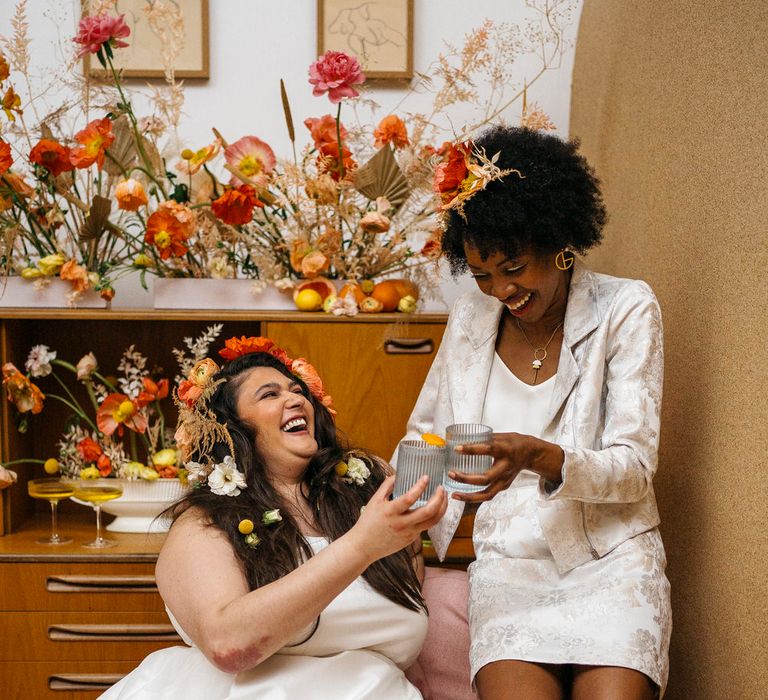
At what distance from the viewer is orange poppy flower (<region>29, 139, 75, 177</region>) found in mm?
2420

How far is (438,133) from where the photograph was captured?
282 cm

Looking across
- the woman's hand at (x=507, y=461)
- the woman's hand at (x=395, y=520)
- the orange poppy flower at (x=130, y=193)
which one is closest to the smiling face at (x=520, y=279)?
the woman's hand at (x=507, y=461)

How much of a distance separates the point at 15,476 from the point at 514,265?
147cm

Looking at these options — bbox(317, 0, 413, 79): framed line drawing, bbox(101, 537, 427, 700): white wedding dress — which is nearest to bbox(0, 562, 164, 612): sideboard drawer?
bbox(101, 537, 427, 700): white wedding dress

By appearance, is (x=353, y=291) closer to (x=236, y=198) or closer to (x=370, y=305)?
(x=370, y=305)

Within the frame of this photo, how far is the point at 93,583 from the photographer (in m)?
2.40

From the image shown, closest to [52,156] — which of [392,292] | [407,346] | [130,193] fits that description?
[130,193]

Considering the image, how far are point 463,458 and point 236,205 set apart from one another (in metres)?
1.15

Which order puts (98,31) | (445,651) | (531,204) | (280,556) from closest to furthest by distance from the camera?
(280,556), (531,204), (445,651), (98,31)

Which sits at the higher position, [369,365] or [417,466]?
[417,466]

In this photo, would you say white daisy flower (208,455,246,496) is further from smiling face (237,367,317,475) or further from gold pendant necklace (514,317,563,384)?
gold pendant necklace (514,317,563,384)

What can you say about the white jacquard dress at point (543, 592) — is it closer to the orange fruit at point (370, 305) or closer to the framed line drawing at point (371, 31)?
the orange fruit at point (370, 305)

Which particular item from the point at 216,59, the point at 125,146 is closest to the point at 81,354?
the point at 125,146

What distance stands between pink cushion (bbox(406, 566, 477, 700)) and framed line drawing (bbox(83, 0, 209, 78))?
1830 millimetres
